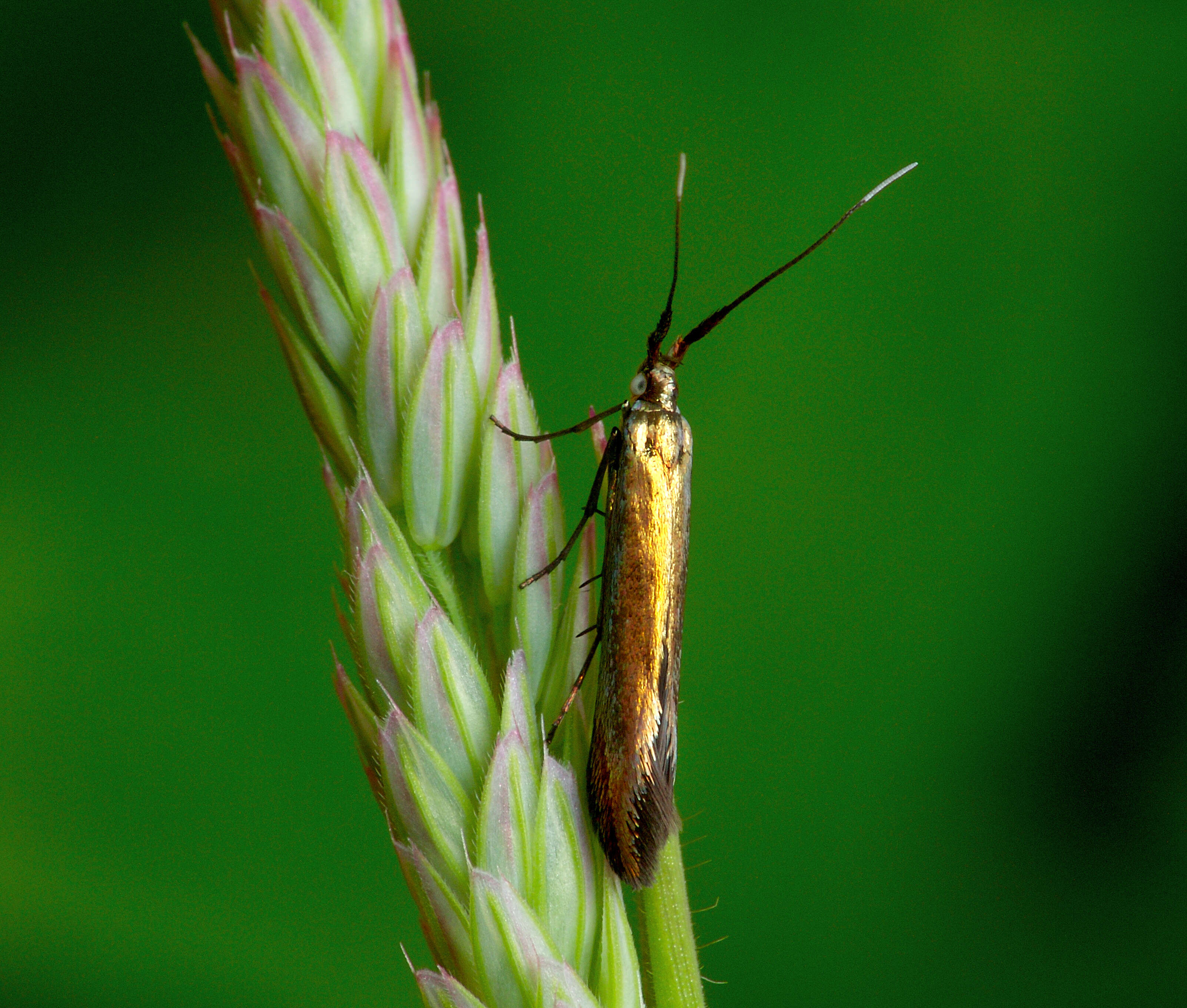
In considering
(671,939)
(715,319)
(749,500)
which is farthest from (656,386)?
(749,500)

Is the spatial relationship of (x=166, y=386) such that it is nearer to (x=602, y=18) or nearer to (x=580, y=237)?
(x=580, y=237)

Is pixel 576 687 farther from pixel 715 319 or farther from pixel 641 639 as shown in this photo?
pixel 715 319

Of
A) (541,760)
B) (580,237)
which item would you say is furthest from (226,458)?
(541,760)

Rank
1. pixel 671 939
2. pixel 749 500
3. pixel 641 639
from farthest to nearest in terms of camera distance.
Result: 1. pixel 749 500
2. pixel 641 639
3. pixel 671 939

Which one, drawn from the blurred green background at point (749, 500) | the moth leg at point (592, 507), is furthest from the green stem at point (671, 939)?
the blurred green background at point (749, 500)

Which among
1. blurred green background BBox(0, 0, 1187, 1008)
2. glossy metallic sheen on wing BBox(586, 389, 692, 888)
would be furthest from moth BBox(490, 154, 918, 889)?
blurred green background BBox(0, 0, 1187, 1008)

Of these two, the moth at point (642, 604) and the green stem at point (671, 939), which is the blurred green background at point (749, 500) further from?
A: the green stem at point (671, 939)

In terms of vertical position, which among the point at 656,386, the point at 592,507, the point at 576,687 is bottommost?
the point at 576,687
